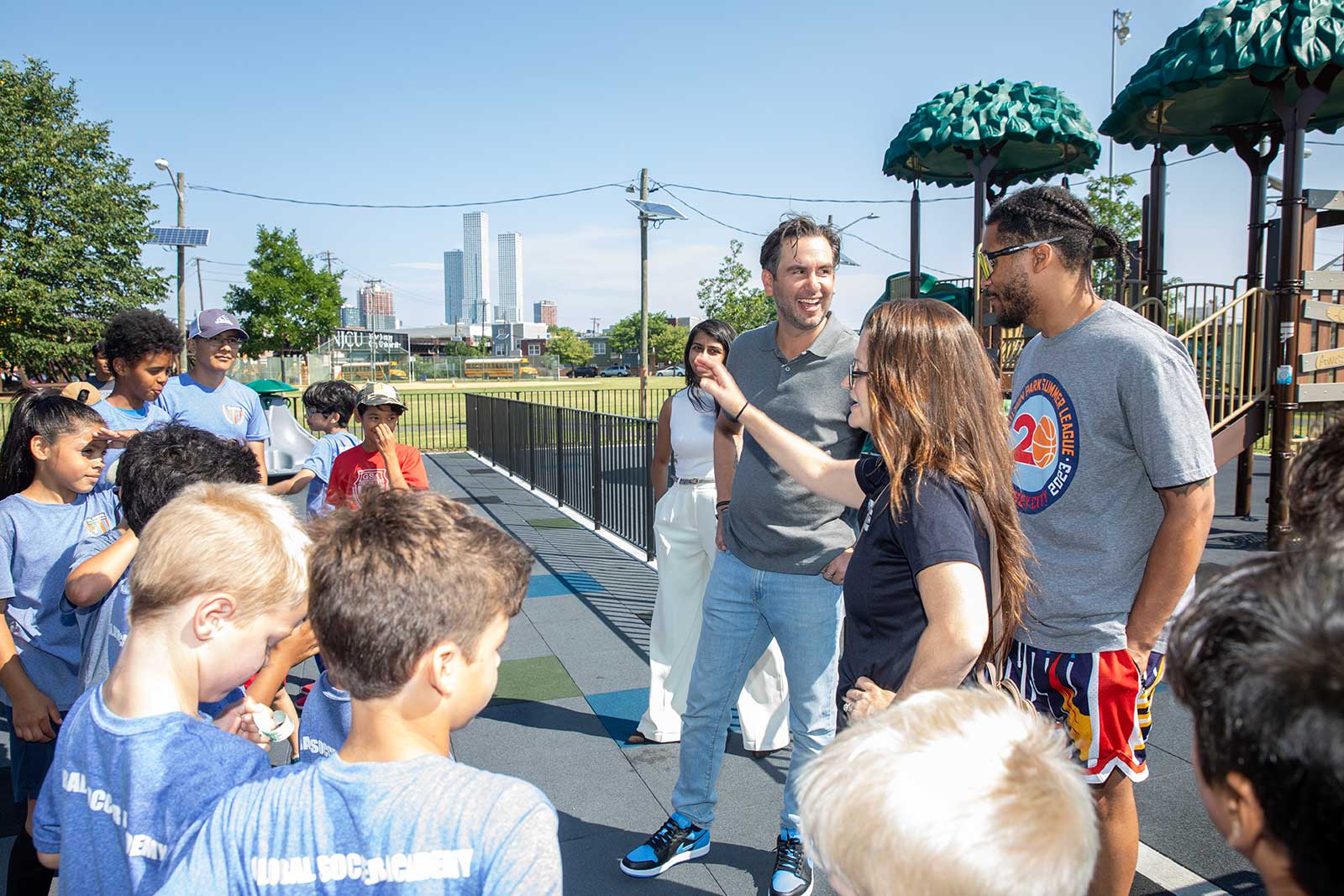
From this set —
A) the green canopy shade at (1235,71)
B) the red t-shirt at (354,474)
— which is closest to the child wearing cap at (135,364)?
the red t-shirt at (354,474)

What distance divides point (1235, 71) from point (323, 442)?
24.3ft

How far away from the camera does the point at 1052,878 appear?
939 millimetres

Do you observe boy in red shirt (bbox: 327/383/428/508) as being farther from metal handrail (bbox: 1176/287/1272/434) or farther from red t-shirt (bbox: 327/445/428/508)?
metal handrail (bbox: 1176/287/1272/434)

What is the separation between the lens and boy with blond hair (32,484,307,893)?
133 cm

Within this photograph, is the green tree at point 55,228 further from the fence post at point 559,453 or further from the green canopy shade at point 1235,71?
the green canopy shade at point 1235,71

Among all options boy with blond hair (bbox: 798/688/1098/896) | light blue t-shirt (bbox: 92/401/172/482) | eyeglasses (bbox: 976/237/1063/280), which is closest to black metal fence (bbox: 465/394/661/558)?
light blue t-shirt (bbox: 92/401/172/482)

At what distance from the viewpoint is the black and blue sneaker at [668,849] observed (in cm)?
279

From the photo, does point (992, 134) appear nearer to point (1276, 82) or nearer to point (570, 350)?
point (1276, 82)

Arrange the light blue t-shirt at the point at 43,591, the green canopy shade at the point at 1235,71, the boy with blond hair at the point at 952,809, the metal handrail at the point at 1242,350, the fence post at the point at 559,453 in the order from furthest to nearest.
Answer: the fence post at the point at 559,453 < the metal handrail at the point at 1242,350 < the green canopy shade at the point at 1235,71 < the light blue t-shirt at the point at 43,591 < the boy with blond hair at the point at 952,809

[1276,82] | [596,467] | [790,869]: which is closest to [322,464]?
[790,869]

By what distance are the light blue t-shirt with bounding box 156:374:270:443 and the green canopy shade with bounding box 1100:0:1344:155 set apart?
7637 mm

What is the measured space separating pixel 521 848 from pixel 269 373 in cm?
3953

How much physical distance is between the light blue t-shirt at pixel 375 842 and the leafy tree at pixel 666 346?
91.8m

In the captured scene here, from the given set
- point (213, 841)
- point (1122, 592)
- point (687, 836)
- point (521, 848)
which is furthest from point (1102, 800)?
point (213, 841)
